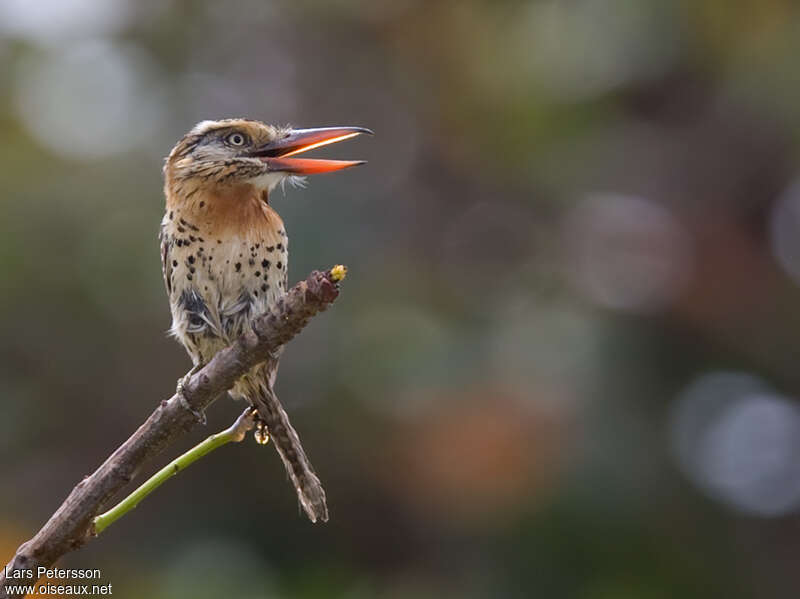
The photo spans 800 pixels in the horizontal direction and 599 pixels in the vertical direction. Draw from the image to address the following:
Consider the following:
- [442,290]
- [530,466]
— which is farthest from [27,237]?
[530,466]

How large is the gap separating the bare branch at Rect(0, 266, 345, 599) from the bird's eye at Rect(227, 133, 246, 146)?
1674 mm

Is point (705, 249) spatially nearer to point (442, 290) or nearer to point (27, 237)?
point (442, 290)

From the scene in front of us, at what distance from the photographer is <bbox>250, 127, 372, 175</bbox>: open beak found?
376cm

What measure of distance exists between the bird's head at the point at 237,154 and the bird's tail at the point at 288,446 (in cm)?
70

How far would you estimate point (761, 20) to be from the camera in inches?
362

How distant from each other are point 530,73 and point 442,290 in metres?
1.59

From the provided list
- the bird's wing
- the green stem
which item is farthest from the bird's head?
the green stem

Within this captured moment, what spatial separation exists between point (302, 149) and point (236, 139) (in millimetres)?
353

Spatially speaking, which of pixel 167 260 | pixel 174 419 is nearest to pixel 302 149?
pixel 167 260

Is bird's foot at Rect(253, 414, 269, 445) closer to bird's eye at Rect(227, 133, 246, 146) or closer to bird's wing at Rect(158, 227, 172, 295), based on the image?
bird's wing at Rect(158, 227, 172, 295)

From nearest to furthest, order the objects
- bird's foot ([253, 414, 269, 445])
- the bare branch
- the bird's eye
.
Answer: the bare branch → bird's foot ([253, 414, 269, 445]) → the bird's eye

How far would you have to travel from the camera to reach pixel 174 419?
107 inches

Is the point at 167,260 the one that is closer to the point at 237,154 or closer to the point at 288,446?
the point at 237,154

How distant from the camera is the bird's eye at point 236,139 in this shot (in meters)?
4.39
